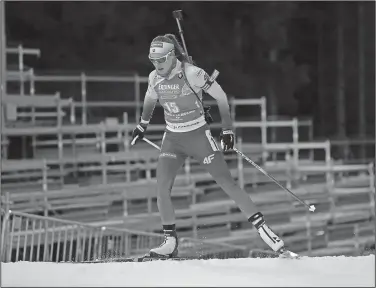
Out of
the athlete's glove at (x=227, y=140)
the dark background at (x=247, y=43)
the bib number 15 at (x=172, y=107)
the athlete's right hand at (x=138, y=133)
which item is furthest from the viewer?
the dark background at (x=247, y=43)

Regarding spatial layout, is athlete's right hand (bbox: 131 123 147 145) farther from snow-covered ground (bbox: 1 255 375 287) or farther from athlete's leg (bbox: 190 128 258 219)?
snow-covered ground (bbox: 1 255 375 287)

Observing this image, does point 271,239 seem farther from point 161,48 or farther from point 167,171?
point 161,48

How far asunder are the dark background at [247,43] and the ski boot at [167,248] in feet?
8.84

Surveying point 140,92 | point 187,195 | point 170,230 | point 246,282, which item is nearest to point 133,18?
point 140,92

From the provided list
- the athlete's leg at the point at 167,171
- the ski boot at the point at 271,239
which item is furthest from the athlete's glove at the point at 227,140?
the ski boot at the point at 271,239

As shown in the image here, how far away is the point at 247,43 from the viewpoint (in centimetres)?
763

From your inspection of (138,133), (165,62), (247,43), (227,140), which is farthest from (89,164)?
(227,140)

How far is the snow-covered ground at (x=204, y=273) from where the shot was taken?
10.8 feet

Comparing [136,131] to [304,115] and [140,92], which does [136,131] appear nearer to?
[140,92]

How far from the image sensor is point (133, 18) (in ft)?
23.4

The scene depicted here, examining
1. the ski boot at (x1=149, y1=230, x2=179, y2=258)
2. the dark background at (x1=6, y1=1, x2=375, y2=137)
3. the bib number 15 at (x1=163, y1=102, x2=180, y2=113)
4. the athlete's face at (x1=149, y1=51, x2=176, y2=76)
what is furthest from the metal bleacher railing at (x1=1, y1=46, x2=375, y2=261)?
the athlete's face at (x1=149, y1=51, x2=176, y2=76)

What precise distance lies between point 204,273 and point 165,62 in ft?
4.46

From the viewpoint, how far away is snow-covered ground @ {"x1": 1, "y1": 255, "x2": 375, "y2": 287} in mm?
3281

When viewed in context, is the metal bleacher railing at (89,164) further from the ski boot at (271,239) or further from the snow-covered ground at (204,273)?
the snow-covered ground at (204,273)
